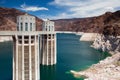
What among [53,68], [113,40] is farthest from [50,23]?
[113,40]

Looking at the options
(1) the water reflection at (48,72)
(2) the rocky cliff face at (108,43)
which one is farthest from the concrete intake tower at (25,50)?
(2) the rocky cliff face at (108,43)

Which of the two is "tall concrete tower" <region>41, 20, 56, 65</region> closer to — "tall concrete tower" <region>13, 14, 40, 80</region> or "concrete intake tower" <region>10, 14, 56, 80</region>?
"concrete intake tower" <region>10, 14, 56, 80</region>

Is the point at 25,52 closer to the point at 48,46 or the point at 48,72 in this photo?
the point at 48,72

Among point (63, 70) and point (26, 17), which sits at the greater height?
point (26, 17)

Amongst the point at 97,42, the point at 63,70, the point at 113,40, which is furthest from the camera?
the point at 97,42

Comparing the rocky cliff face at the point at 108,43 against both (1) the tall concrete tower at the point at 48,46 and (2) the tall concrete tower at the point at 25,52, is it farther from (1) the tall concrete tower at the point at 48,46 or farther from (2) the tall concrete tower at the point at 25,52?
(2) the tall concrete tower at the point at 25,52

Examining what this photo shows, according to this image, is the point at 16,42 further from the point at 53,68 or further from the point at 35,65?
the point at 53,68

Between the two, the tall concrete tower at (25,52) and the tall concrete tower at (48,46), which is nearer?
the tall concrete tower at (25,52)

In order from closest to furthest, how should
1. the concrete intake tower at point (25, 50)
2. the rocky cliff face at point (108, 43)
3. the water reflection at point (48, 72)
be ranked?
the concrete intake tower at point (25, 50) → the water reflection at point (48, 72) → the rocky cliff face at point (108, 43)

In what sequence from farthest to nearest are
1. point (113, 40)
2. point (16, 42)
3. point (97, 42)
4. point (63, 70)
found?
point (97, 42) < point (113, 40) < point (63, 70) < point (16, 42)
